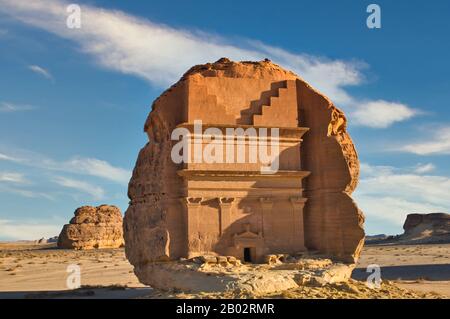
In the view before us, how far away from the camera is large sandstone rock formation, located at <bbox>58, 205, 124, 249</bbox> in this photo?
182 ft

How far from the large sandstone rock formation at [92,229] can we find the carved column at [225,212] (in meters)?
43.0

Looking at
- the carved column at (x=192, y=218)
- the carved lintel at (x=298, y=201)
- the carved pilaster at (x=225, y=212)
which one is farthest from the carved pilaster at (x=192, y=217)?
the carved lintel at (x=298, y=201)

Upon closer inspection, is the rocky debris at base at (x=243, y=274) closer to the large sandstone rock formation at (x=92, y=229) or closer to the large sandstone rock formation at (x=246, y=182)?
the large sandstone rock formation at (x=246, y=182)

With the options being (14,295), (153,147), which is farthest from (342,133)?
(14,295)

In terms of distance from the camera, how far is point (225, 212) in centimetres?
1595

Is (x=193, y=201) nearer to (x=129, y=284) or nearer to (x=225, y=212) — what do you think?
(x=225, y=212)

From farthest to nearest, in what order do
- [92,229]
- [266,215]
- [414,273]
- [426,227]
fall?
[426,227] < [92,229] < [414,273] < [266,215]

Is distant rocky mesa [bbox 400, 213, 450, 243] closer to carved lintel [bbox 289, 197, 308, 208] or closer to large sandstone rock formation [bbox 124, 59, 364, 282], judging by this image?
large sandstone rock formation [bbox 124, 59, 364, 282]

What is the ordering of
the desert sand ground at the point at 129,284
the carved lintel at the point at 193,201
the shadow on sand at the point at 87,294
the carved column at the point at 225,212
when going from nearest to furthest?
the desert sand ground at the point at 129,284 < the carved lintel at the point at 193,201 < the carved column at the point at 225,212 < the shadow on sand at the point at 87,294

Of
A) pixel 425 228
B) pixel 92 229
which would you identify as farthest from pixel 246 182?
pixel 425 228

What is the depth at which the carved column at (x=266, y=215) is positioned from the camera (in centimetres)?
1625

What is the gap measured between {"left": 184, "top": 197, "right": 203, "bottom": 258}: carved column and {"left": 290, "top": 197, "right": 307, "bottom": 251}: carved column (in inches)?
137

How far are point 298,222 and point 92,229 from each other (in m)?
43.7
